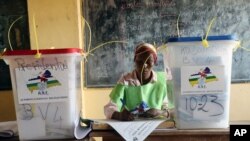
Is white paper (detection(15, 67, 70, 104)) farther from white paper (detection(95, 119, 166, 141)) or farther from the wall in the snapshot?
the wall

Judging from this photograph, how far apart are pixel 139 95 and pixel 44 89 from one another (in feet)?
1.91

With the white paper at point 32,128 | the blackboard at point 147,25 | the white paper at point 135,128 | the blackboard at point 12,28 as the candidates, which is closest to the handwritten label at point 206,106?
the white paper at point 135,128

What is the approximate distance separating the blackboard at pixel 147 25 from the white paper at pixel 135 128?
1260 mm

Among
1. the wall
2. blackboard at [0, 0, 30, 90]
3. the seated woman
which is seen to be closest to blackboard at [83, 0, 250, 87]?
the wall

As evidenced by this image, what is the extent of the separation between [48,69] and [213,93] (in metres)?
0.63

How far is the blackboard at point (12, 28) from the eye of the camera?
7.88 ft

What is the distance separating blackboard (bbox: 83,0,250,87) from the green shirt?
2.45 feet

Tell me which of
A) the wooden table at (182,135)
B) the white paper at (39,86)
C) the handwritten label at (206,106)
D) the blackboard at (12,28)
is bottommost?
the wooden table at (182,135)

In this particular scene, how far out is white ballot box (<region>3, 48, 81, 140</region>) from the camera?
49.1 inches

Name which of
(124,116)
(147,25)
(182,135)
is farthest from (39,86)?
(147,25)

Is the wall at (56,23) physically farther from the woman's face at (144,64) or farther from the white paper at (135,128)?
the white paper at (135,128)

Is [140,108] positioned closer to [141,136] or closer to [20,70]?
[141,136]

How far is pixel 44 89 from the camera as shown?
1.25m

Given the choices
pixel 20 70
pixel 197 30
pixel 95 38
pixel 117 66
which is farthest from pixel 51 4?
pixel 20 70
